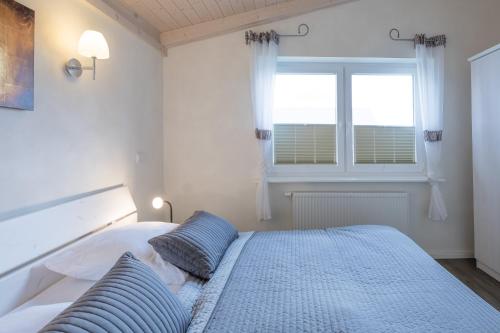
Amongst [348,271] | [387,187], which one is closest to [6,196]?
[348,271]

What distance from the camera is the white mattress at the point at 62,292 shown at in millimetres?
1438

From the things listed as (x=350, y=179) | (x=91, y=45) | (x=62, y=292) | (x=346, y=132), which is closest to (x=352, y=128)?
(x=346, y=132)

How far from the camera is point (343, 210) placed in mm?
3156

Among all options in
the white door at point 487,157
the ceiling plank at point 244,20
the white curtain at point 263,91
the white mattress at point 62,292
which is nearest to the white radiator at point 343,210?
the white curtain at point 263,91

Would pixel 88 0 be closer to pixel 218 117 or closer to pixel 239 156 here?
pixel 218 117

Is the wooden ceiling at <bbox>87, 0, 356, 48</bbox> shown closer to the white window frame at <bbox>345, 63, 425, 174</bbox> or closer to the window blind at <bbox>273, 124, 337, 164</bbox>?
the white window frame at <bbox>345, 63, 425, 174</bbox>

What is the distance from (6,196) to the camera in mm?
1414

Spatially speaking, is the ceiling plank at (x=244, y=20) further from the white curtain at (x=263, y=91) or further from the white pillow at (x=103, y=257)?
the white pillow at (x=103, y=257)

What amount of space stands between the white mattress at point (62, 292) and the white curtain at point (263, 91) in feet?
5.89

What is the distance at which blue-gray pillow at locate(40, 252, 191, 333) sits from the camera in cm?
89

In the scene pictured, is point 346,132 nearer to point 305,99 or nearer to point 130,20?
point 305,99

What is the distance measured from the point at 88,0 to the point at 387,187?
2884 mm

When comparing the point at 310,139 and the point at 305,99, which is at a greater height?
the point at 305,99

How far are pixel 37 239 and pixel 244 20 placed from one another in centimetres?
248
